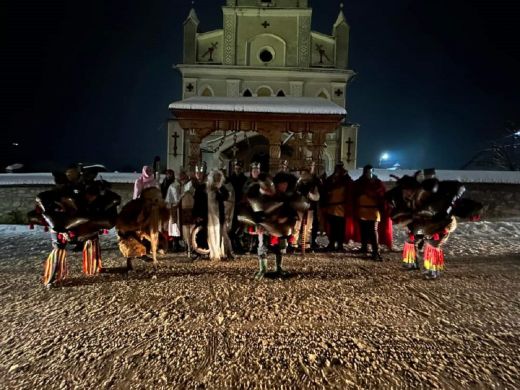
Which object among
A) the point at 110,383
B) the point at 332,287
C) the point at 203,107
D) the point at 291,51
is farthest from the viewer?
the point at 291,51

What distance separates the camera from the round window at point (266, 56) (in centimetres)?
2492

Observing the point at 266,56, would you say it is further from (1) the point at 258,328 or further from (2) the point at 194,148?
(1) the point at 258,328

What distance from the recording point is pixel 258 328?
3957mm

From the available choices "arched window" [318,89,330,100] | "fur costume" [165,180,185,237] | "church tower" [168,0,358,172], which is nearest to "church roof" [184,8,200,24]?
"church tower" [168,0,358,172]

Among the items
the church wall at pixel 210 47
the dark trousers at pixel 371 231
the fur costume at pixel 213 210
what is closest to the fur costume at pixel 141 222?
the fur costume at pixel 213 210

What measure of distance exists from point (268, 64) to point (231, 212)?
19826 millimetres

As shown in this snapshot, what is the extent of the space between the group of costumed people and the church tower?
646 inches

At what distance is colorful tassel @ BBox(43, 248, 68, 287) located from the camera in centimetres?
529

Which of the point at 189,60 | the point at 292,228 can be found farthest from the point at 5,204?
the point at 189,60

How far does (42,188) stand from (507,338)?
13.9m

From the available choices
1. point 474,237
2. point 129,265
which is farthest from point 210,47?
point 129,265

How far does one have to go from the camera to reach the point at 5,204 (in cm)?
1224

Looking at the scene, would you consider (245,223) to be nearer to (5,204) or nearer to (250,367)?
(250,367)

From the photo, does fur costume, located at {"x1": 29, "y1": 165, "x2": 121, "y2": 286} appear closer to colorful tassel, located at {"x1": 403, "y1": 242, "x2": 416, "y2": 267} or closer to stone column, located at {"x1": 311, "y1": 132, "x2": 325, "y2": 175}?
colorful tassel, located at {"x1": 403, "y1": 242, "x2": 416, "y2": 267}
